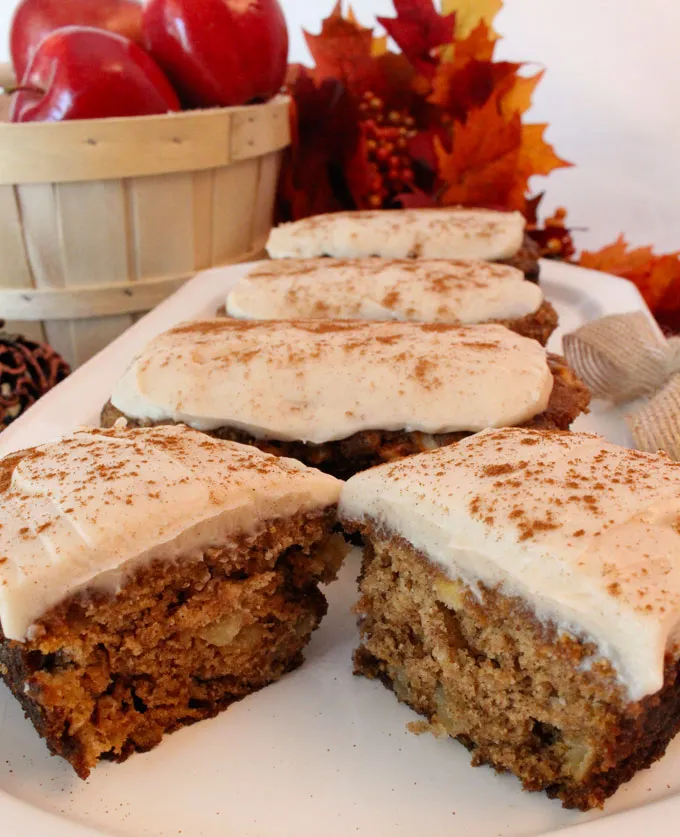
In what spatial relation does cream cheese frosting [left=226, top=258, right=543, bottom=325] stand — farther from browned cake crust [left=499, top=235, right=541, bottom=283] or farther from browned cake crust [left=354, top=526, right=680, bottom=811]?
browned cake crust [left=354, top=526, right=680, bottom=811]

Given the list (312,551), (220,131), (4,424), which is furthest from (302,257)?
(312,551)

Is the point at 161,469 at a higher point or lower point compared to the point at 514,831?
higher

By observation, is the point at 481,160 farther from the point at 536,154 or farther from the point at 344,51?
the point at 344,51

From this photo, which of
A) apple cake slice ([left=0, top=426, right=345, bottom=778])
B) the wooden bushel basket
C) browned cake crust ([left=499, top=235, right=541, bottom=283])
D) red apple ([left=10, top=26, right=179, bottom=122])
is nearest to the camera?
apple cake slice ([left=0, top=426, right=345, bottom=778])

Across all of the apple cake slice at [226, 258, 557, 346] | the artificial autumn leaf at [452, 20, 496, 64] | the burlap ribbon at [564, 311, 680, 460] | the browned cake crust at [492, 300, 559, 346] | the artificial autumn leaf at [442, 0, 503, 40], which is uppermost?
the artificial autumn leaf at [442, 0, 503, 40]

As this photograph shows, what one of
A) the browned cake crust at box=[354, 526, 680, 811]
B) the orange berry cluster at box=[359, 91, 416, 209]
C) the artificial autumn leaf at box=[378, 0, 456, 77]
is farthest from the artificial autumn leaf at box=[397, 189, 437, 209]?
the browned cake crust at box=[354, 526, 680, 811]

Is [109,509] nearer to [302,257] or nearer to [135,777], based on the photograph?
[135,777]

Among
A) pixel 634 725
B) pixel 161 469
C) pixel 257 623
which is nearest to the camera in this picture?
pixel 634 725
